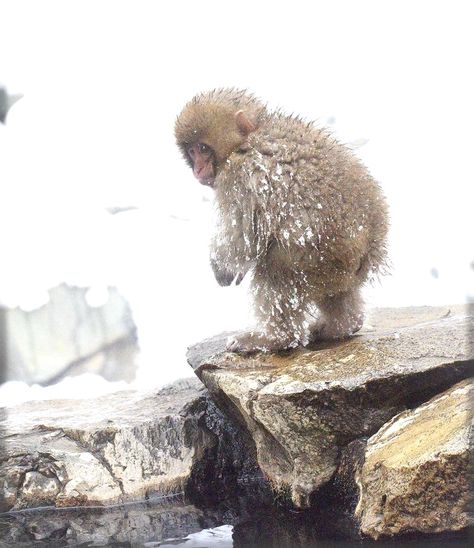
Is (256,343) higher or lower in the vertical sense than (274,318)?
lower

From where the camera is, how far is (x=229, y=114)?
343 centimetres

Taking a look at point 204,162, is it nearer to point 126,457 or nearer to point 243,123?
point 243,123

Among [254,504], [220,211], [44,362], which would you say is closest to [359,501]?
[254,504]

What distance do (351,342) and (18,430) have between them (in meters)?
1.53

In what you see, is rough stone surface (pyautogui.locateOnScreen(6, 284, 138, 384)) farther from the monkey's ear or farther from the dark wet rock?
the monkey's ear

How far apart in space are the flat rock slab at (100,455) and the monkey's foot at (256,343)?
36 centimetres

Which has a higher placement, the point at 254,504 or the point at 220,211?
the point at 220,211

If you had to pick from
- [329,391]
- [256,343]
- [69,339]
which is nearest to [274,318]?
[256,343]

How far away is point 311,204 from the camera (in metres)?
3.12

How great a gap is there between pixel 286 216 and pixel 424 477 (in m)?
1.21

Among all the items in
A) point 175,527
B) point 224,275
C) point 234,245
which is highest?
point 234,245

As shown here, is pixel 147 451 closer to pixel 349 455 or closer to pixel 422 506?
pixel 349 455

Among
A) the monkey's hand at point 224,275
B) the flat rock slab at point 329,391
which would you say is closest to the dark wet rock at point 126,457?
the flat rock slab at point 329,391

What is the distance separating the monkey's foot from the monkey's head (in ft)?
2.28
